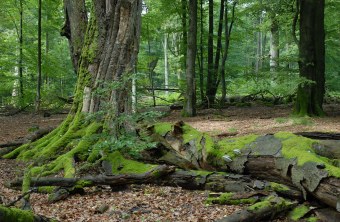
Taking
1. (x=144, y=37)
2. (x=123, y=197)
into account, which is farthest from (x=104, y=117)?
(x=144, y=37)

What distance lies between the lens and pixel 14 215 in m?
2.49

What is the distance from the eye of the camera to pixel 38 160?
714cm

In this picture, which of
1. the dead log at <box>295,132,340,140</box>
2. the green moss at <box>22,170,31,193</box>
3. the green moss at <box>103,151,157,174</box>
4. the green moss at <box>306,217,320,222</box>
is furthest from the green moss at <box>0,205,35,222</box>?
the dead log at <box>295,132,340,140</box>

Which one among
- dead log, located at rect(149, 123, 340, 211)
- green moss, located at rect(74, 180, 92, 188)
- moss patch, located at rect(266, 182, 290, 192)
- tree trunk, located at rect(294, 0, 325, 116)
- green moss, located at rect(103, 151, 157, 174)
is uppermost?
tree trunk, located at rect(294, 0, 325, 116)

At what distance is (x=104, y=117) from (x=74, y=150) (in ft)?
2.86

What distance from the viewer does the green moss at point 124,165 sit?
5.88 metres

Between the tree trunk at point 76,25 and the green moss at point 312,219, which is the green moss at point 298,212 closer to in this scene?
the green moss at point 312,219

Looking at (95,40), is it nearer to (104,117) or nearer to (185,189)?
(104,117)

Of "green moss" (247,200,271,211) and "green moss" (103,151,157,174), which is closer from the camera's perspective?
"green moss" (247,200,271,211)

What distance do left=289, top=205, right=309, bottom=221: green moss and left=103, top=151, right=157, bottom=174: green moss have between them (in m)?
2.29

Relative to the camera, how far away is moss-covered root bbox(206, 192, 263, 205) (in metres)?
4.74

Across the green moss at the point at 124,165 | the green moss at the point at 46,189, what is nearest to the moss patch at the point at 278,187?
the green moss at the point at 124,165

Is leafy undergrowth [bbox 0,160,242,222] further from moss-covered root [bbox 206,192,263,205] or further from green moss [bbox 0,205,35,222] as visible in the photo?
green moss [bbox 0,205,35,222]

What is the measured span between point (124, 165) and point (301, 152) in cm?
291
